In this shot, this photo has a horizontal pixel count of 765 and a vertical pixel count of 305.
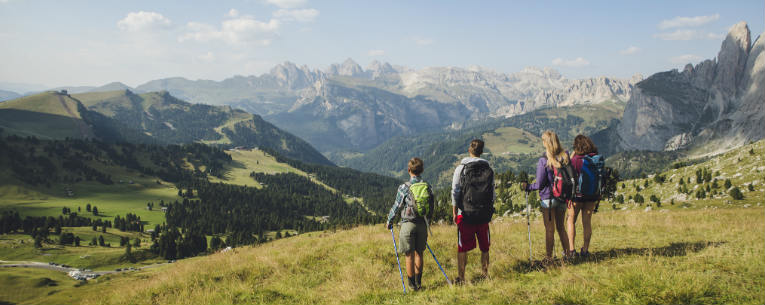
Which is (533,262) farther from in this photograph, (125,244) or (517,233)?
(125,244)

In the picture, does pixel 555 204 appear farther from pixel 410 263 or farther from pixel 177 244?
pixel 177 244

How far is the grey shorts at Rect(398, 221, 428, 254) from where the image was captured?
1046 centimetres

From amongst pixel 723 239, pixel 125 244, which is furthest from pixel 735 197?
pixel 125 244

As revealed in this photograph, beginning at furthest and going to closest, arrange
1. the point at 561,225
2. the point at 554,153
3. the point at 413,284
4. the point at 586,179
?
the point at 561,225, the point at 586,179, the point at 554,153, the point at 413,284

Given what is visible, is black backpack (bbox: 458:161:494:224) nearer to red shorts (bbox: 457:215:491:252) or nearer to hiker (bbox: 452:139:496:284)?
hiker (bbox: 452:139:496:284)

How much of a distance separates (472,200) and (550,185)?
2.88 meters

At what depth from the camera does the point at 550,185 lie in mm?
11008

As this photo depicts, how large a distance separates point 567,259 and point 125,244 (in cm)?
19848

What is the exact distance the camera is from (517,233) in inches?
720

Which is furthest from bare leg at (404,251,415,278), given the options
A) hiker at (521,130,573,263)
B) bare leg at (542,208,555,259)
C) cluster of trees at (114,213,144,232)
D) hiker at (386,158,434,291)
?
cluster of trees at (114,213,144,232)

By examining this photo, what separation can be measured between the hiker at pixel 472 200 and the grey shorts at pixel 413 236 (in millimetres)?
1054

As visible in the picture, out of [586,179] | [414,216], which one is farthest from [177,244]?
[586,179]

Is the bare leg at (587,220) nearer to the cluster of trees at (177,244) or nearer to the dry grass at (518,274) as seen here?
the dry grass at (518,274)

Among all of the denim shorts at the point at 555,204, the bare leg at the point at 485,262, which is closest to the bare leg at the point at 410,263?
the bare leg at the point at 485,262
